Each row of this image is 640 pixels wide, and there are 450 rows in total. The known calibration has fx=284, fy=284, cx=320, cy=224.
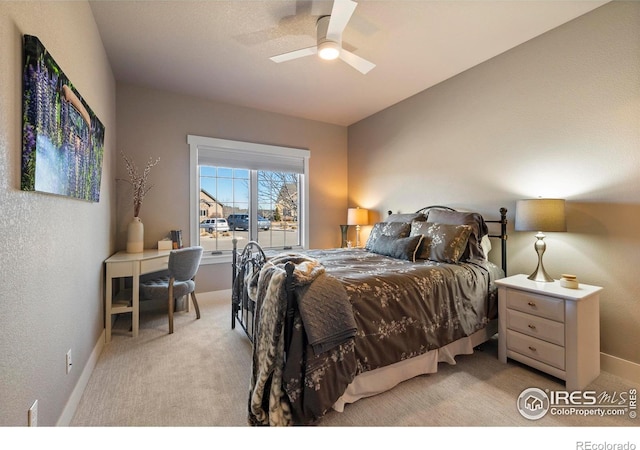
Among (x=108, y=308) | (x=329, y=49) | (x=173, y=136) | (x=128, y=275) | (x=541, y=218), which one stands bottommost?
(x=108, y=308)

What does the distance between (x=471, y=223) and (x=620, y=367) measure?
58.3 inches

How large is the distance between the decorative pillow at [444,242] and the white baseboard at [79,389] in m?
2.80

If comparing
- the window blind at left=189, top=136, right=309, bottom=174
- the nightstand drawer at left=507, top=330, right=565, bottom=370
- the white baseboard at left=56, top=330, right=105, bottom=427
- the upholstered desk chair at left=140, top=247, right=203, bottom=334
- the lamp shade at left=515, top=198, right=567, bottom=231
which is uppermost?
the window blind at left=189, top=136, right=309, bottom=174

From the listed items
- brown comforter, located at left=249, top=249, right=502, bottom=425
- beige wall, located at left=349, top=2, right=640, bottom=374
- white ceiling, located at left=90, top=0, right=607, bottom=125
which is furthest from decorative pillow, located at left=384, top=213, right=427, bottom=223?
white ceiling, located at left=90, top=0, right=607, bottom=125

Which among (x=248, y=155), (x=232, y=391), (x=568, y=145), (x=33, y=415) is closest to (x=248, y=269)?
(x=232, y=391)

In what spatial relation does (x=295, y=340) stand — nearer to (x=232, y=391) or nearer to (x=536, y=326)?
(x=232, y=391)

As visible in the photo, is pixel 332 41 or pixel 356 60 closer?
pixel 332 41

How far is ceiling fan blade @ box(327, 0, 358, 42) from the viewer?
1826 mm

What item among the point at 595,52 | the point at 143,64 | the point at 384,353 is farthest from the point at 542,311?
the point at 143,64

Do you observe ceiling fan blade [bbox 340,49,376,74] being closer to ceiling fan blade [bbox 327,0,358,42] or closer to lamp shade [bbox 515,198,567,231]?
ceiling fan blade [bbox 327,0,358,42]

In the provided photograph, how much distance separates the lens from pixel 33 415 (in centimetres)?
123

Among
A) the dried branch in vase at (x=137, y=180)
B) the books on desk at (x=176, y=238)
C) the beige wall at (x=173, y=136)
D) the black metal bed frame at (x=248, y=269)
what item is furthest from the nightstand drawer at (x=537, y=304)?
the dried branch in vase at (x=137, y=180)

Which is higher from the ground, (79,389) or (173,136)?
(173,136)

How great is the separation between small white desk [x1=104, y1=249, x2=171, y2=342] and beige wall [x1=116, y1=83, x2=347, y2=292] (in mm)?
816
